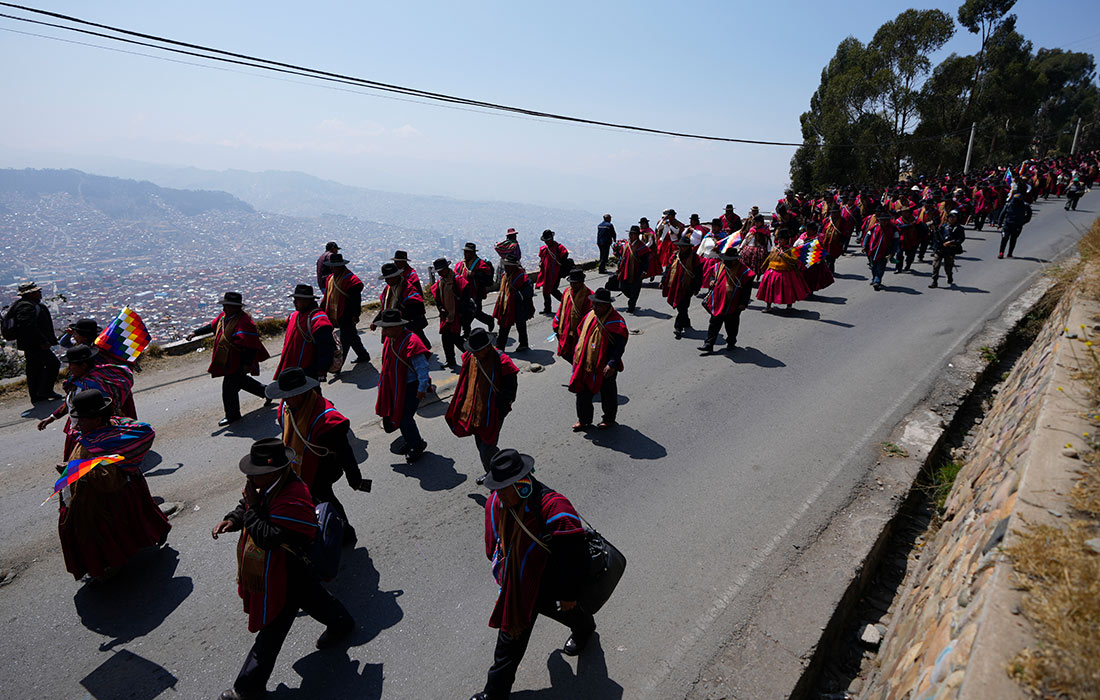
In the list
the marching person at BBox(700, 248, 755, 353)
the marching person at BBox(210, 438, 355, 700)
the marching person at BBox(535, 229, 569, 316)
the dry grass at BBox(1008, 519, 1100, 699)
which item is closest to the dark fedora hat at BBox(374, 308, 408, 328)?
the marching person at BBox(210, 438, 355, 700)

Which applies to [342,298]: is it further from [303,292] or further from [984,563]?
[984,563]

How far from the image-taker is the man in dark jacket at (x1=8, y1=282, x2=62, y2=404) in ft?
27.2

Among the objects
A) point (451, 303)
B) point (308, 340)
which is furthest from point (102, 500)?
point (451, 303)

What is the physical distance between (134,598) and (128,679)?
0.91m

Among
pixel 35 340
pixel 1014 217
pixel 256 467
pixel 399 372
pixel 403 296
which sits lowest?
pixel 35 340

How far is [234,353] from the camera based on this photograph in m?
7.29

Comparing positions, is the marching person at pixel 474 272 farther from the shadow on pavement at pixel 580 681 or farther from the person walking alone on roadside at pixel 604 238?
the person walking alone on roadside at pixel 604 238

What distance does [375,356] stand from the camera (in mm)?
10391

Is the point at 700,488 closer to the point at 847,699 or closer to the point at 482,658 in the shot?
the point at 847,699

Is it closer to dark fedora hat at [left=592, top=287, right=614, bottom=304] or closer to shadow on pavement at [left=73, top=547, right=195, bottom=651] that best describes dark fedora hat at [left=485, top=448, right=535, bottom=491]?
shadow on pavement at [left=73, top=547, right=195, bottom=651]

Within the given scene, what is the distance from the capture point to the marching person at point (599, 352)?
6695mm

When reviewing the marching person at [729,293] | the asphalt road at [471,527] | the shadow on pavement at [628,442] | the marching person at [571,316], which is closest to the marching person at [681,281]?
the marching person at [729,293]

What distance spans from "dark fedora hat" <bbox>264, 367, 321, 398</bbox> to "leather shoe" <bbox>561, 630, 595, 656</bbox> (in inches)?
105

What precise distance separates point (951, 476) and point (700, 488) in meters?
2.66
